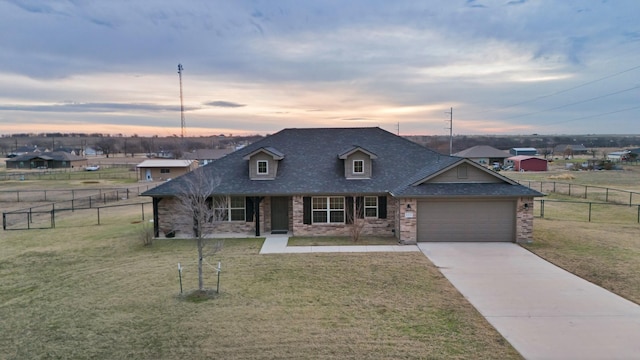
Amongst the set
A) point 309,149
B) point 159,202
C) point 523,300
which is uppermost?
point 309,149

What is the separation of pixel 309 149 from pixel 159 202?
27.2 feet

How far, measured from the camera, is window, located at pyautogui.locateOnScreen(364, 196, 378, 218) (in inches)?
818

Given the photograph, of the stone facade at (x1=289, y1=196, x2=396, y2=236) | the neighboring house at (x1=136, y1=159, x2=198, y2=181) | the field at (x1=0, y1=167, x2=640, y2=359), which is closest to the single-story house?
the neighboring house at (x1=136, y1=159, x2=198, y2=181)

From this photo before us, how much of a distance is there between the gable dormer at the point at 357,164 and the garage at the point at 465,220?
342 centimetres

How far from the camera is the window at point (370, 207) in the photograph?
20.8 metres

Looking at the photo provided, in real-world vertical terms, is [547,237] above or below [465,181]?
below

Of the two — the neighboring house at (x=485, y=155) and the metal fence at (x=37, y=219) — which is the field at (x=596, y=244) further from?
the neighboring house at (x=485, y=155)

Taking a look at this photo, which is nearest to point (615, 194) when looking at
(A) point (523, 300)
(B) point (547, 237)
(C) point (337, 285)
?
(B) point (547, 237)

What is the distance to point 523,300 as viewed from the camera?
11.8 meters

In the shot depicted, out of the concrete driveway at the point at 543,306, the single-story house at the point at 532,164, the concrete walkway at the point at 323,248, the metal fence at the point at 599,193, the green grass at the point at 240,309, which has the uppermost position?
the single-story house at the point at 532,164

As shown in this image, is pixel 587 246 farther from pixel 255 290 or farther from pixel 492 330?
pixel 255 290

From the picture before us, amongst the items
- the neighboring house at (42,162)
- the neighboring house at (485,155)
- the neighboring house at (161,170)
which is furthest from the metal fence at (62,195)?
the neighboring house at (485,155)

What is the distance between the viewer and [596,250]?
1706 centimetres

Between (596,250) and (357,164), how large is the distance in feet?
34.8
